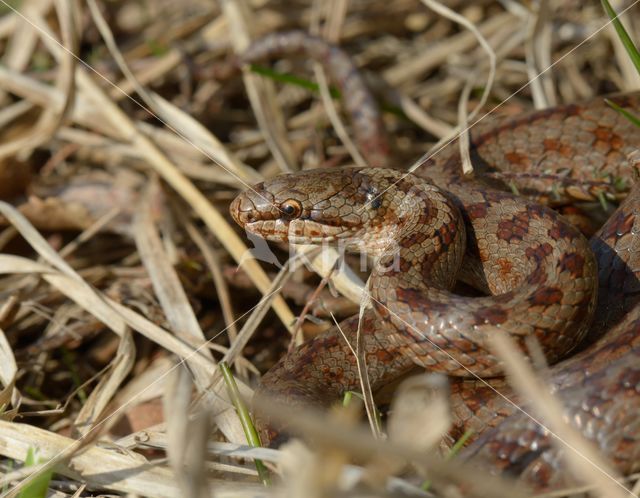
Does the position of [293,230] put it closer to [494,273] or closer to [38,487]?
[494,273]

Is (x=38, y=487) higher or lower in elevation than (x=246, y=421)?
lower

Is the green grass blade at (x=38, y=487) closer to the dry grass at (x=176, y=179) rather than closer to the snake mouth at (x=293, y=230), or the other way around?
the dry grass at (x=176, y=179)

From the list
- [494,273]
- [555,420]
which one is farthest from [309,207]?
[555,420]

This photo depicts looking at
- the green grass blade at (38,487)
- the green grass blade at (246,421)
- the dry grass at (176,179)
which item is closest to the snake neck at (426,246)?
the dry grass at (176,179)

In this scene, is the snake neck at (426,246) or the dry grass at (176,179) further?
the snake neck at (426,246)

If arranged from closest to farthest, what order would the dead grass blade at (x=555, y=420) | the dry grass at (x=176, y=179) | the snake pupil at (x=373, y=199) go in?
the dead grass blade at (x=555, y=420)
the dry grass at (x=176, y=179)
the snake pupil at (x=373, y=199)

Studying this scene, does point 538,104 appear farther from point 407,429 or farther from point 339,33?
point 407,429

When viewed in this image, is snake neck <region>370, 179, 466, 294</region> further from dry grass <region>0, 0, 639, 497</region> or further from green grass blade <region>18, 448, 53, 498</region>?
green grass blade <region>18, 448, 53, 498</region>
